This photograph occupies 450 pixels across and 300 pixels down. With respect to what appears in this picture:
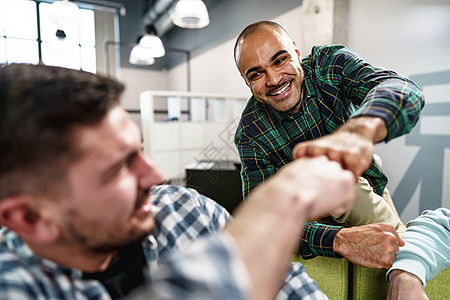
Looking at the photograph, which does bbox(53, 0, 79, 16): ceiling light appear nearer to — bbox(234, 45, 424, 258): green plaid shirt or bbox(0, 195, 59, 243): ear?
bbox(234, 45, 424, 258): green plaid shirt

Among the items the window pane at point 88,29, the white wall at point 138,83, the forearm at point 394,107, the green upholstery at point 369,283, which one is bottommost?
the green upholstery at point 369,283

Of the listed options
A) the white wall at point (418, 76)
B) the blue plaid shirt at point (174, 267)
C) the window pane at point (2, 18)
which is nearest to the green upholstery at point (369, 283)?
the blue plaid shirt at point (174, 267)

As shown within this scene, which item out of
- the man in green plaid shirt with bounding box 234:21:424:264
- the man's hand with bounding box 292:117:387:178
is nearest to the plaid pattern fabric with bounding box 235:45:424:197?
the man in green plaid shirt with bounding box 234:21:424:264

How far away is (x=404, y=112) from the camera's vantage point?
0.75 m

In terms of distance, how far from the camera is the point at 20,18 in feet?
20.9

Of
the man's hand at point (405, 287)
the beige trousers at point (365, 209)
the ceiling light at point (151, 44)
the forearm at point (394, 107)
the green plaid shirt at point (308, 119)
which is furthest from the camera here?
the ceiling light at point (151, 44)

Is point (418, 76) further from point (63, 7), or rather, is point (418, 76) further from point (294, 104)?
point (63, 7)

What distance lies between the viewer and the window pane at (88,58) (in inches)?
268

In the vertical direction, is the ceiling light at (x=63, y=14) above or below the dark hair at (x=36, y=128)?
above

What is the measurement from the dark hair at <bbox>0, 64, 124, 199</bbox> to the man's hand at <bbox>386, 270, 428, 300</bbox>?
96 centimetres

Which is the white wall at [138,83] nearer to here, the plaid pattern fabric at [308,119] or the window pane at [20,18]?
the window pane at [20,18]

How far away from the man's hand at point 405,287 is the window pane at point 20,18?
7.58 metres

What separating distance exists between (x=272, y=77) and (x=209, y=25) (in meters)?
4.42

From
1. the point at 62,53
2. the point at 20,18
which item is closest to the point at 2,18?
the point at 20,18
